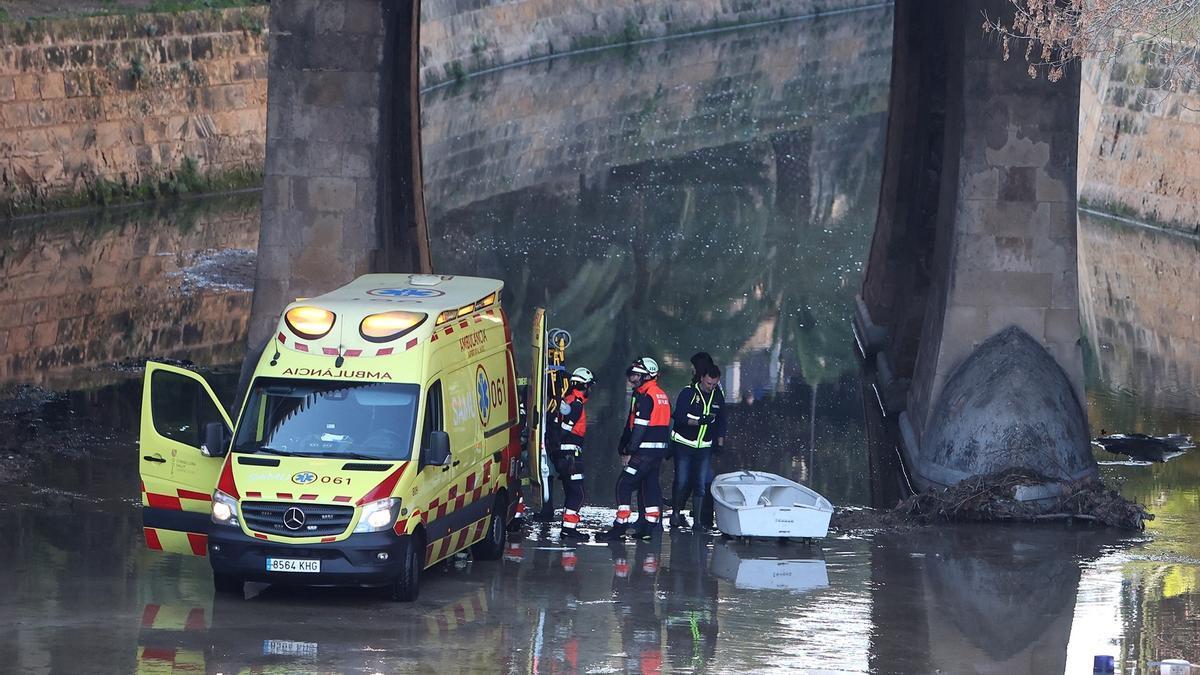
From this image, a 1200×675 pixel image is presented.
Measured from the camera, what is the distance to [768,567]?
1995 centimetres

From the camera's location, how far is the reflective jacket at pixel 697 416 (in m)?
21.4

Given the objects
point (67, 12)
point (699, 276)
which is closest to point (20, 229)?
point (67, 12)

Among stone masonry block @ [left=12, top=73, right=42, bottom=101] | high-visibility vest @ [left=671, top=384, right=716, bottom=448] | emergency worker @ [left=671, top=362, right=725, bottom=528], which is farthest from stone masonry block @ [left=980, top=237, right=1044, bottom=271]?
stone masonry block @ [left=12, top=73, right=42, bottom=101]

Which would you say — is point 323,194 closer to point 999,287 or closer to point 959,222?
point 959,222

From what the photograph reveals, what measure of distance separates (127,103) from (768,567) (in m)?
31.3

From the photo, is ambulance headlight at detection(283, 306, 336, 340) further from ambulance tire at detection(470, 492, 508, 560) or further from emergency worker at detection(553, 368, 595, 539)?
emergency worker at detection(553, 368, 595, 539)

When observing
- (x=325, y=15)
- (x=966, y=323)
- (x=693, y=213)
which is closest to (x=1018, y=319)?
(x=966, y=323)

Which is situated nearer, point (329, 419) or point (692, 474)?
point (329, 419)

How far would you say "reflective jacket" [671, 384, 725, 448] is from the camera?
70.3 feet

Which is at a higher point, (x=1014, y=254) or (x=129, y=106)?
(x=129, y=106)

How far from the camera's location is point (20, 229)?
42.2 m

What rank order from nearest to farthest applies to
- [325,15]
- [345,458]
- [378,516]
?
[378,516] < [345,458] < [325,15]

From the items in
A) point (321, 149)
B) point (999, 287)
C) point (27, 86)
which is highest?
point (27, 86)

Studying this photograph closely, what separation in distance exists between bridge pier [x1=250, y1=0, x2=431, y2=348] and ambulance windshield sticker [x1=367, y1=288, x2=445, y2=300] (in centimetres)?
507
